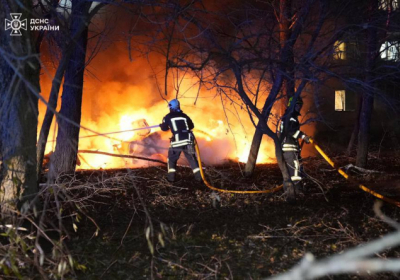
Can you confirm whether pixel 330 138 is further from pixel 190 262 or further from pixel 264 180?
pixel 190 262

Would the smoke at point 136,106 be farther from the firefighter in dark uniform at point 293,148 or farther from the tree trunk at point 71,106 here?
the firefighter in dark uniform at point 293,148

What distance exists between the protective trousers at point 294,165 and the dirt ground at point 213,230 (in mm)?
355

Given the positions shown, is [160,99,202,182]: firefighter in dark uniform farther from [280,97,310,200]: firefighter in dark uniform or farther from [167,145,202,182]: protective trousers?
[280,97,310,200]: firefighter in dark uniform

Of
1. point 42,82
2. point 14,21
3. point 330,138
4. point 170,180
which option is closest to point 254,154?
point 170,180

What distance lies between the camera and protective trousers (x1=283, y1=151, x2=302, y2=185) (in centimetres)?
779

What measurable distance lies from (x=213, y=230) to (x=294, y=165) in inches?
104

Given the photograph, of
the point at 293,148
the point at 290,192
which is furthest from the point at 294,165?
the point at 290,192

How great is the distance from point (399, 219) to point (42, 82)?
10.9 metres

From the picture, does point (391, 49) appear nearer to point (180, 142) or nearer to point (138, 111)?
point (180, 142)

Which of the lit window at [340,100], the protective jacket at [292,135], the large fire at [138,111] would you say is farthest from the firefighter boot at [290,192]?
the lit window at [340,100]

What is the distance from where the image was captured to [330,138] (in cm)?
1769

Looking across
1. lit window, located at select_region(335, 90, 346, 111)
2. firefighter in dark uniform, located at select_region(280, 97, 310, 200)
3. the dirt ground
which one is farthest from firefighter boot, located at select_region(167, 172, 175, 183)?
lit window, located at select_region(335, 90, 346, 111)

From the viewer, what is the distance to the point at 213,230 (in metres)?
5.78

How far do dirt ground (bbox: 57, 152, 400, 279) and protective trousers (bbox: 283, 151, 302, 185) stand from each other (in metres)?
0.35
